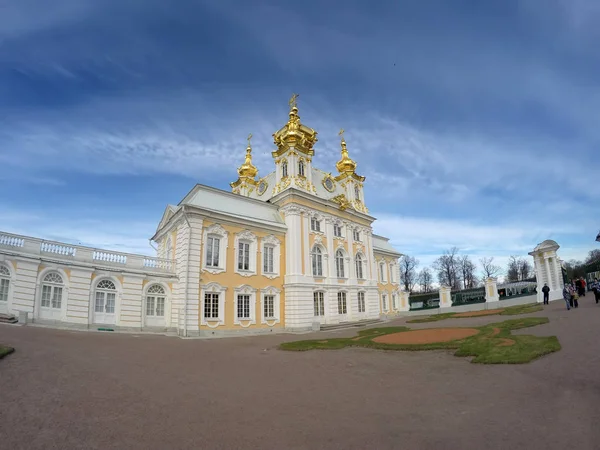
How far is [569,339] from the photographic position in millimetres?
10688

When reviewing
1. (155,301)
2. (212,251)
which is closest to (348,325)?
(212,251)

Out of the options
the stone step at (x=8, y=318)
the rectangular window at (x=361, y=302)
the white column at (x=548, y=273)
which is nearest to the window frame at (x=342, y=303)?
the rectangular window at (x=361, y=302)

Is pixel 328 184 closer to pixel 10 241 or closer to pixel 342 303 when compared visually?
pixel 342 303

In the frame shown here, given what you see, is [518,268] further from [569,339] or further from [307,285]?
[569,339]

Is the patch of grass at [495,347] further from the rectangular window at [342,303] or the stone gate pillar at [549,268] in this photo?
the stone gate pillar at [549,268]

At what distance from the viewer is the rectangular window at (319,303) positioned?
26.8m

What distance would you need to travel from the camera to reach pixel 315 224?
28.8m

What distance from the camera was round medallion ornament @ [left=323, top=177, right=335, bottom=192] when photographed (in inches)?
1289

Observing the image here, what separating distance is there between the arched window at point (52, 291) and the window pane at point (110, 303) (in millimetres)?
2202

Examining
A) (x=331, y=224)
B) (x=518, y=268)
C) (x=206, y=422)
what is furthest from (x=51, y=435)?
(x=518, y=268)

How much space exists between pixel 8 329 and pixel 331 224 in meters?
22.1

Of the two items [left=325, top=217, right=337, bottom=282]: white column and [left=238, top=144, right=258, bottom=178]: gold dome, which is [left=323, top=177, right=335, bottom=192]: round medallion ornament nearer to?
[left=325, top=217, right=337, bottom=282]: white column

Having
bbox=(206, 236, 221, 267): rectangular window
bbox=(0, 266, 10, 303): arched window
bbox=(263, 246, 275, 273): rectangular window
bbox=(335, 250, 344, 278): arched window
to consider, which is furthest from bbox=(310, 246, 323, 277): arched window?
bbox=(0, 266, 10, 303): arched window

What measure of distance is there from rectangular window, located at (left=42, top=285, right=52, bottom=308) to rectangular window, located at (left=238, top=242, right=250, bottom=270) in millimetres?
10636
